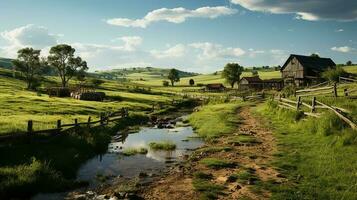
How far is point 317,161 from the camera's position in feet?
58.9

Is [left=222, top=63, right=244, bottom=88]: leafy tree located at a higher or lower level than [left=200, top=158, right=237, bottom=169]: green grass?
higher

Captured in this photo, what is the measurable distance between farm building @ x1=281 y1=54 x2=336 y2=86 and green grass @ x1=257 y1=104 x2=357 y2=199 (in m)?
69.8

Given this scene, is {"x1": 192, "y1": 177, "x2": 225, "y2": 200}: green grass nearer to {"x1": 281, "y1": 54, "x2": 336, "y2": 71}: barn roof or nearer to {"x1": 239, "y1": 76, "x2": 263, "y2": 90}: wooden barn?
{"x1": 281, "y1": 54, "x2": 336, "y2": 71}: barn roof

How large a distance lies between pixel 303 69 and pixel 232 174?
82940mm

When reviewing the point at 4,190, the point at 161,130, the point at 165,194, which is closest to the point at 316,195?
the point at 165,194

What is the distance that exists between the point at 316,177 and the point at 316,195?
2289mm

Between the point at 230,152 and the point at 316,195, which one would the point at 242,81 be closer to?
the point at 230,152

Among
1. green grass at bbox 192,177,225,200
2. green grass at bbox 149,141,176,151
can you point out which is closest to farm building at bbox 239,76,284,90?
green grass at bbox 149,141,176,151

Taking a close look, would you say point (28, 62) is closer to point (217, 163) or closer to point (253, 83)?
point (253, 83)

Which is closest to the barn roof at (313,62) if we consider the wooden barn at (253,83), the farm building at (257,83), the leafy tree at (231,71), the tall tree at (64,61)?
the farm building at (257,83)

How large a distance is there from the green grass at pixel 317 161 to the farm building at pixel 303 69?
229 ft

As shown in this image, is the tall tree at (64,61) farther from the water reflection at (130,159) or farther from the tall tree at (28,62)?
the water reflection at (130,159)

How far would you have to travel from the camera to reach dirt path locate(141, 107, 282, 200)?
49.4 feet

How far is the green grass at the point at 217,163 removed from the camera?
19.7m
